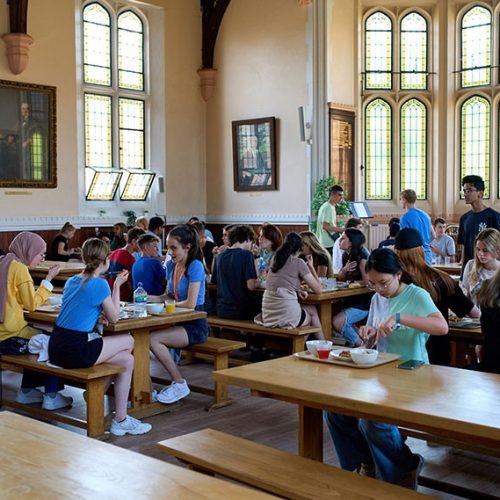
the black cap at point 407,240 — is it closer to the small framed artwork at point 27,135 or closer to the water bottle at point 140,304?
the water bottle at point 140,304

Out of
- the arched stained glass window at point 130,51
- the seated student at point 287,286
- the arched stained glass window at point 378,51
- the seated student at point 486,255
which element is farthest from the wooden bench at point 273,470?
the arched stained glass window at point 378,51

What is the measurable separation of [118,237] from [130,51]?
13.2 feet

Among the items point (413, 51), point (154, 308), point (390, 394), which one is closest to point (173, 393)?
point (154, 308)

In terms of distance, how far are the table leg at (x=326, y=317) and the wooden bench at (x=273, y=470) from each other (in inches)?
131

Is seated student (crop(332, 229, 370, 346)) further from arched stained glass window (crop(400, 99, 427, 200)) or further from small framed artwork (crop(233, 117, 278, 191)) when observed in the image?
arched stained glass window (crop(400, 99, 427, 200))

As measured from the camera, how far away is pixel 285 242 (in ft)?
20.7

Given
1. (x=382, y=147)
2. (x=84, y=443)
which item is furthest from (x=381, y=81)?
(x=84, y=443)

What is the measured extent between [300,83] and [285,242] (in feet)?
25.5

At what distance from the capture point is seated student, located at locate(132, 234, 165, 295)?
→ 7.01 meters

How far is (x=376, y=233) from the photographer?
14.2 m

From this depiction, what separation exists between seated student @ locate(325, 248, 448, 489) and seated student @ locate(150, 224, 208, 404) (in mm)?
2192

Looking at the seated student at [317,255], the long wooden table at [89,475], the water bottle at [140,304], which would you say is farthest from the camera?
the seated student at [317,255]

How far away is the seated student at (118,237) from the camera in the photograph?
1213cm

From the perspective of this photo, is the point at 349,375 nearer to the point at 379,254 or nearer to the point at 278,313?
the point at 379,254
